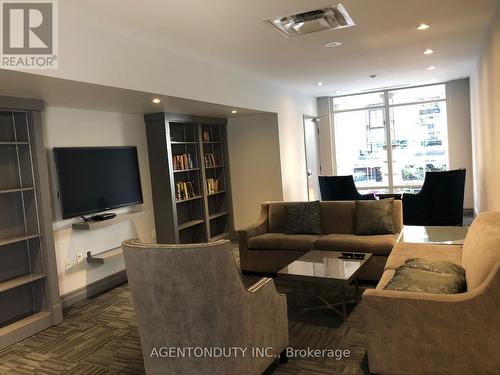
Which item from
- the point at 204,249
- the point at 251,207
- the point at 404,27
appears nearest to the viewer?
the point at 204,249

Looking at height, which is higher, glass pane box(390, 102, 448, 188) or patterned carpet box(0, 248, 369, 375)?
glass pane box(390, 102, 448, 188)

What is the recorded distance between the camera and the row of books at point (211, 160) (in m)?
6.51

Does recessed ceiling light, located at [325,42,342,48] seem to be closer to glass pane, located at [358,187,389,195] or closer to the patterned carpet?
the patterned carpet

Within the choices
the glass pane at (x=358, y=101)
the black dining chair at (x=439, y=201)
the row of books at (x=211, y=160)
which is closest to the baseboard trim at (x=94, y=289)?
the row of books at (x=211, y=160)

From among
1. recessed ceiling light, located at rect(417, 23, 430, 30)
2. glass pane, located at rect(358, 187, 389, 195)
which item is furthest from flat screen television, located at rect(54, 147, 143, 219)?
glass pane, located at rect(358, 187, 389, 195)

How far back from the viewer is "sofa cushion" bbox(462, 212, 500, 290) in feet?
7.28

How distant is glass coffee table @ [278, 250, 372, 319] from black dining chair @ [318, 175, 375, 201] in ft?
8.39

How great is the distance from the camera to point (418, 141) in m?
8.41

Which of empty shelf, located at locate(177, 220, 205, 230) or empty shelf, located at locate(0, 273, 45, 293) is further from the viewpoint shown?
empty shelf, located at locate(177, 220, 205, 230)

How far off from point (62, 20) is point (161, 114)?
2.31 meters

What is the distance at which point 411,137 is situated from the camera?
27.7ft

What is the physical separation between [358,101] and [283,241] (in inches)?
211

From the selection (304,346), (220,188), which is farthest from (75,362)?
(220,188)

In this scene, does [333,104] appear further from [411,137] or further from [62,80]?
[62,80]
